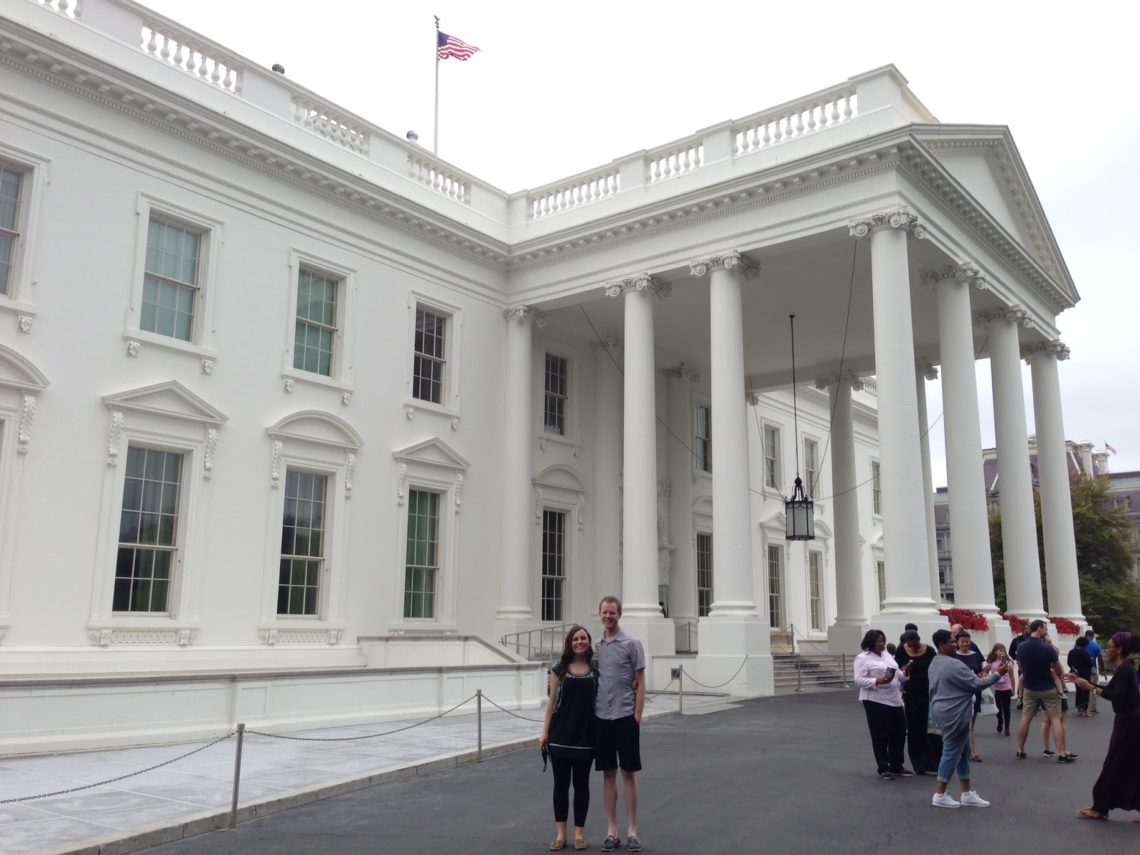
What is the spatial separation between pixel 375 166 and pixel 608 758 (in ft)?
54.6

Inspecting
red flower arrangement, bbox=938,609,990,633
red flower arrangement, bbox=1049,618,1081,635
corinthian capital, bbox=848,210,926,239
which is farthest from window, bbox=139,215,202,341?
red flower arrangement, bbox=1049,618,1081,635

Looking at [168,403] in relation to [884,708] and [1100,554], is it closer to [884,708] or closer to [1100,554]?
[884,708]

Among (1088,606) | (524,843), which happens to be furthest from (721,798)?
(1088,606)

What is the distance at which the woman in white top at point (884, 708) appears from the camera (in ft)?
33.0

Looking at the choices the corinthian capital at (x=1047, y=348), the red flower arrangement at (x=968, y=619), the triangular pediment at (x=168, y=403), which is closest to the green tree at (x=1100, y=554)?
the corinthian capital at (x=1047, y=348)

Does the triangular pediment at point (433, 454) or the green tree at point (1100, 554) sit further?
the green tree at point (1100, 554)

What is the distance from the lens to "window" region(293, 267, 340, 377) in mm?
18969

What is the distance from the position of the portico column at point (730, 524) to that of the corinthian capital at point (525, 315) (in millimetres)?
4483

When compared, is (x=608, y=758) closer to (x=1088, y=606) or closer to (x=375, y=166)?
(x=375, y=166)

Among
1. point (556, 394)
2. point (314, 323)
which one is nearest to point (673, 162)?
point (556, 394)

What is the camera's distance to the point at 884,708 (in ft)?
33.1

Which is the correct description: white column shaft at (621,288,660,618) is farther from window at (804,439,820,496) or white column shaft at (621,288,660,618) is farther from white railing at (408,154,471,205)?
window at (804,439,820,496)

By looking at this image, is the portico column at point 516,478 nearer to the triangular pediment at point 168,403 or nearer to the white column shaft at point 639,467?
the white column shaft at point 639,467

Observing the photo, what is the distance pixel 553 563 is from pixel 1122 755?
55.8 feet
